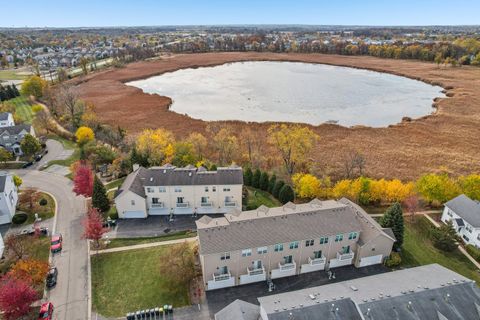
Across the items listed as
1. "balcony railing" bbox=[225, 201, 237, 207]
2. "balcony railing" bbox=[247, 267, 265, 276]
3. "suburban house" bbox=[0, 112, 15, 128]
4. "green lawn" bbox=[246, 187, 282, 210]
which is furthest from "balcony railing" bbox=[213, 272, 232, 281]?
"suburban house" bbox=[0, 112, 15, 128]

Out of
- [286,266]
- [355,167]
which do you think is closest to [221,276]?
[286,266]

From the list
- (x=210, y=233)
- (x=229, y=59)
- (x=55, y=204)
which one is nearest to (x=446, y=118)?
(x=210, y=233)

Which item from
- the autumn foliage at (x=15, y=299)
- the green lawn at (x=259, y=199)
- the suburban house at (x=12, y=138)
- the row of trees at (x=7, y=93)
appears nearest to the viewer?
the autumn foliage at (x=15, y=299)

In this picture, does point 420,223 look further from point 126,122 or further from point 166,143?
point 126,122

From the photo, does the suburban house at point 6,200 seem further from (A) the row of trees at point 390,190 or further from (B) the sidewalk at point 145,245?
(A) the row of trees at point 390,190

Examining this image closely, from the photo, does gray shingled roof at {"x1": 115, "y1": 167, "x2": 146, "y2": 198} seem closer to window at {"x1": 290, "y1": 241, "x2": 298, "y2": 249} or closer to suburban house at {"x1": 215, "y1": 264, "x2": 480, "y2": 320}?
window at {"x1": 290, "y1": 241, "x2": 298, "y2": 249}

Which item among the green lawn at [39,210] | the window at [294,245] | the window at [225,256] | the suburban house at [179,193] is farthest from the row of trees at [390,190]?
the green lawn at [39,210]

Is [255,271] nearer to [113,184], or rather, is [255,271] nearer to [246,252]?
[246,252]
